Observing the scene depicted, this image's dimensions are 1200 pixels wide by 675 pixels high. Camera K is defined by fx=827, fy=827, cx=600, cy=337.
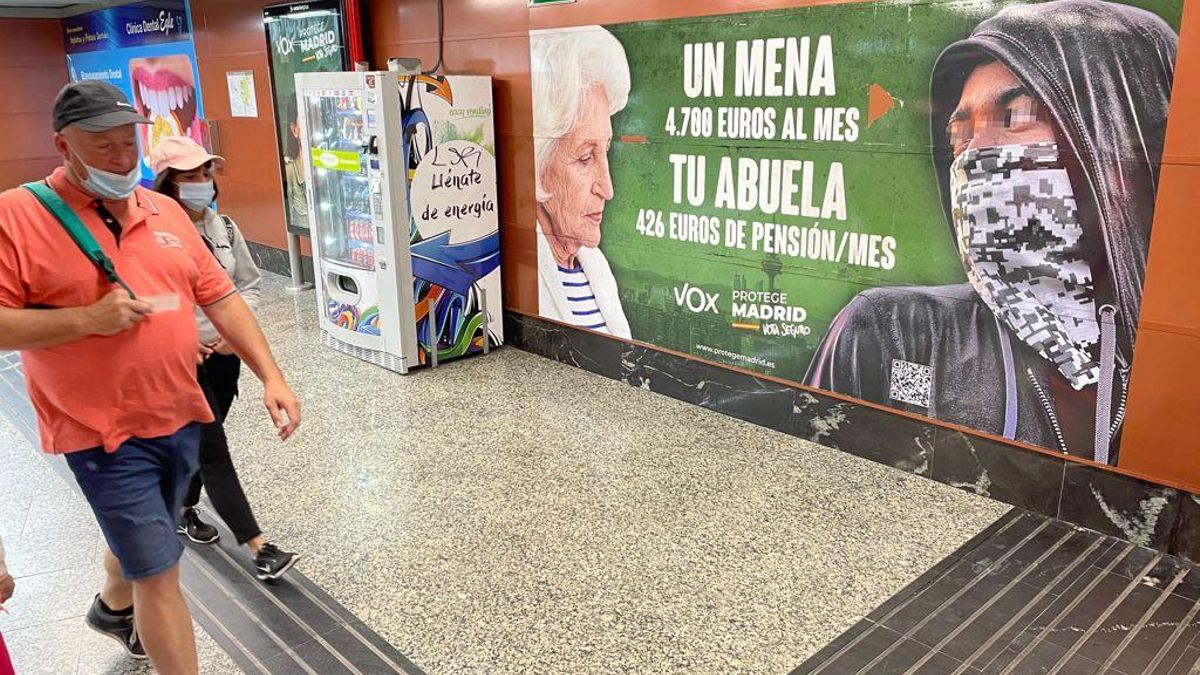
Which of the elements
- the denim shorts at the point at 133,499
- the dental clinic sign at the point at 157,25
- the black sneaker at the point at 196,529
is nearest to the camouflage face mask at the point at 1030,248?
the denim shorts at the point at 133,499

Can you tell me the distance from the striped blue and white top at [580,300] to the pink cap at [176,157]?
8.34 feet

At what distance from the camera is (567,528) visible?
3.07m

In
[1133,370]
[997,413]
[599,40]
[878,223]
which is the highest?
[599,40]

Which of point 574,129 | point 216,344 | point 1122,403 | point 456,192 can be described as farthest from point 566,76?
point 1122,403

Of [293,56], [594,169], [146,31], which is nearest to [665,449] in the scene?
[594,169]

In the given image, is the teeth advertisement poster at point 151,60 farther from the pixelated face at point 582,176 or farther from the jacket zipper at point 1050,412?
the jacket zipper at point 1050,412

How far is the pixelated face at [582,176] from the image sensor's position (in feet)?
14.7

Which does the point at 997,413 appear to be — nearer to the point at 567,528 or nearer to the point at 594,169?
the point at 567,528

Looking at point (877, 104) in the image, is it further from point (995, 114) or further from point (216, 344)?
point (216, 344)

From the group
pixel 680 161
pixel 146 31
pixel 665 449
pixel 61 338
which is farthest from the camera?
pixel 146 31

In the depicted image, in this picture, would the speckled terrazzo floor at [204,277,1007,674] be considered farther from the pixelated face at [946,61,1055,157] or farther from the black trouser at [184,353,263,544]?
the pixelated face at [946,61,1055,157]

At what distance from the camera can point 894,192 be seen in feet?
11.0

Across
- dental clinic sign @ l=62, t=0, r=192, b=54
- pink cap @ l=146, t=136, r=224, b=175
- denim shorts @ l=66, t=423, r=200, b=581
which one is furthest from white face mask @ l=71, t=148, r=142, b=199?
dental clinic sign @ l=62, t=0, r=192, b=54

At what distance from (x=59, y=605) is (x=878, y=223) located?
324 cm
